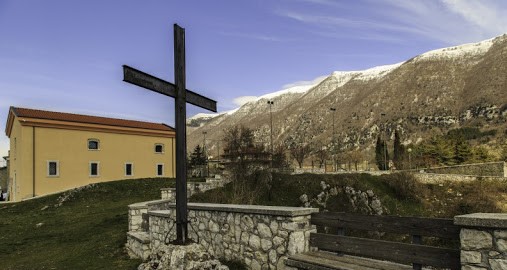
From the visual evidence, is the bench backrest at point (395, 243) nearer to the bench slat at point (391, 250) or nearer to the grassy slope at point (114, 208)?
the bench slat at point (391, 250)

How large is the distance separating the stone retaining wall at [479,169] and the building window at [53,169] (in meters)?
42.5

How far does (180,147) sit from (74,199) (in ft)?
78.0

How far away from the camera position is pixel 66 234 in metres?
14.4

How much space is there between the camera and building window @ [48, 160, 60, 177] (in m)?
31.4

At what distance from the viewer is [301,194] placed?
3191cm

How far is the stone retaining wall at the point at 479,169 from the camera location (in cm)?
4406

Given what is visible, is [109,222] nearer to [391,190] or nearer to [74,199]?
[74,199]

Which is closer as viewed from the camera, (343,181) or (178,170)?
(178,170)

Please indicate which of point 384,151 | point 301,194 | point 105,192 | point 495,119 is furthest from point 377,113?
point 105,192

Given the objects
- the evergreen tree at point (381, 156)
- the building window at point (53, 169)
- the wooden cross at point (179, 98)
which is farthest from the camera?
the evergreen tree at point (381, 156)

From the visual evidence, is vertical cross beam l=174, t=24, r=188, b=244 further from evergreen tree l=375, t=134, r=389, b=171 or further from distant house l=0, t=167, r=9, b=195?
distant house l=0, t=167, r=9, b=195

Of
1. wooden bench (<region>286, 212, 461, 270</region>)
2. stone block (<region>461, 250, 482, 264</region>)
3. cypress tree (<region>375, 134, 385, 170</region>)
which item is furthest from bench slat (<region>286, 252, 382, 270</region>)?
cypress tree (<region>375, 134, 385, 170</region>)

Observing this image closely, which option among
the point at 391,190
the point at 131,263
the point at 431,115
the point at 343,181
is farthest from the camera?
the point at 431,115

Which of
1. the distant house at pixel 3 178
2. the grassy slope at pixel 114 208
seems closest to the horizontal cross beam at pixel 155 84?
the grassy slope at pixel 114 208
